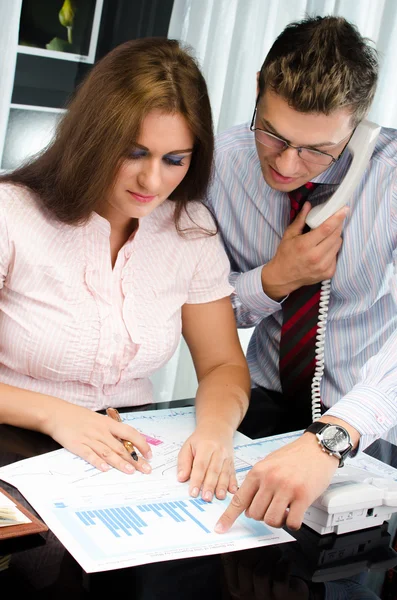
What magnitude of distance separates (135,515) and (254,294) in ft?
2.65

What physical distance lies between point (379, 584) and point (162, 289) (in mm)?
817

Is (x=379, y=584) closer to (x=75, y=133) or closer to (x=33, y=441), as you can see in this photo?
(x=33, y=441)

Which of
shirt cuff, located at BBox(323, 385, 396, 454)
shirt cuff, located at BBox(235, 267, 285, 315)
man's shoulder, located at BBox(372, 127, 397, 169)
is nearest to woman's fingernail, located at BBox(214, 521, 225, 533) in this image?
shirt cuff, located at BBox(323, 385, 396, 454)

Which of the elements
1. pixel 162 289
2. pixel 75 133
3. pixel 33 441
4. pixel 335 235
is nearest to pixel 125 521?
pixel 33 441

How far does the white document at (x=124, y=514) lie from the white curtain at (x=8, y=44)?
1546mm

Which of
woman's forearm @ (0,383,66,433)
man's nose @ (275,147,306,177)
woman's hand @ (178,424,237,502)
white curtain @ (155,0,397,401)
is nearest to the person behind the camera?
woman's hand @ (178,424,237,502)

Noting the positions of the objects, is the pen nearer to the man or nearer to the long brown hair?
the man

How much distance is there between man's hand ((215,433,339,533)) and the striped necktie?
658mm

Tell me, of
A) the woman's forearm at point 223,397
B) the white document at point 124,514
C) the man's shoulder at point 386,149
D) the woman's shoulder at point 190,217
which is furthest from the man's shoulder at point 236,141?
the white document at point 124,514

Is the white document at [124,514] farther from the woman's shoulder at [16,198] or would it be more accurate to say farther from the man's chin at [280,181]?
the man's chin at [280,181]

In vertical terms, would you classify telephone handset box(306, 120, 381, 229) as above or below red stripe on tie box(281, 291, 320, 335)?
above

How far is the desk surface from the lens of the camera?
3.19ft

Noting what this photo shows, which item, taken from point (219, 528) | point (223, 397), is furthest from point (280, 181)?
point (219, 528)

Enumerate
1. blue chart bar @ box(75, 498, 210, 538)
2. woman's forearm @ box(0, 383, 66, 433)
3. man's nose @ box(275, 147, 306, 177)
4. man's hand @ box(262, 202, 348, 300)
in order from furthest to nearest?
man's hand @ box(262, 202, 348, 300) → man's nose @ box(275, 147, 306, 177) → woman's forearm @ box(0, 383, 66, 433) → blue chart bar @ box(75, 498, 210, 538)
